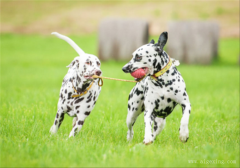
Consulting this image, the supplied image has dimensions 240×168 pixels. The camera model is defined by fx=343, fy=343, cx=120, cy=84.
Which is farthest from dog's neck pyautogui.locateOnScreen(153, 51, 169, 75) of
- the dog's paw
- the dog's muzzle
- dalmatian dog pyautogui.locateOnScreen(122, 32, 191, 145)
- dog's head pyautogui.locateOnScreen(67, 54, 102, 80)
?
the dog's paw

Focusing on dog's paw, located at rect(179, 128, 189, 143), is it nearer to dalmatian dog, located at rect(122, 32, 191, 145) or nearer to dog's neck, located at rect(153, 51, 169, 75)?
dalmatian dog, located at rect(122, 32, 191, 145)

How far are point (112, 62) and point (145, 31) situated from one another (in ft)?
6.63

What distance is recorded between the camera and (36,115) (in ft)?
20.1

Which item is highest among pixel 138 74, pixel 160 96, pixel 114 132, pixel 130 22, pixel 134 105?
pixel 130 22

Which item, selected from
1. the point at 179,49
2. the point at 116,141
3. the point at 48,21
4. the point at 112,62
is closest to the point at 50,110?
the point at 116,141

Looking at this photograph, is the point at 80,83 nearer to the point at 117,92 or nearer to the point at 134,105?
the point at 134,105

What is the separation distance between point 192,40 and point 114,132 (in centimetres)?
1047

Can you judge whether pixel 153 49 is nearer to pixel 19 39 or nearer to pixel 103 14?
pixel 19 39

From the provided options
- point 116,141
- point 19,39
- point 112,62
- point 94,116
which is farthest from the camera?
point 19,39

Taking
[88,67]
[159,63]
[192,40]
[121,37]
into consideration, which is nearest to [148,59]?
[159,63]

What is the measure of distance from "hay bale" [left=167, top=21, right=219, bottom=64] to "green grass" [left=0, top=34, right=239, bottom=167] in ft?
10.1

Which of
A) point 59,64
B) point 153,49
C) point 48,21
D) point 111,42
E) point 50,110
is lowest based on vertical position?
point 50,110

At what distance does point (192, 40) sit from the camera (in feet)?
49.6

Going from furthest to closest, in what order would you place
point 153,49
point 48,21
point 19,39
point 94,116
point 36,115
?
point 48,21, point 19,39, point 94,116, point 36,115, point 153,49
